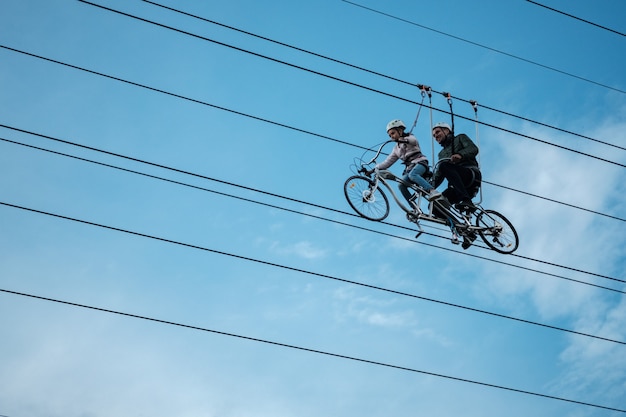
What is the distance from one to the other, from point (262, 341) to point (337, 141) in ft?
11.3

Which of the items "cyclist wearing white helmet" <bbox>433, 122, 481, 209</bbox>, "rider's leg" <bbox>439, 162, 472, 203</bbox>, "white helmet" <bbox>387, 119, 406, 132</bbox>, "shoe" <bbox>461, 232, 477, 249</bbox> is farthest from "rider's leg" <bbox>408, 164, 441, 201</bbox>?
"shoe" <bbox>461, 232, 477, 249</bbox>

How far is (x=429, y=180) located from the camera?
15031mm

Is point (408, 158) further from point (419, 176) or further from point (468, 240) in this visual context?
point (468, 240)

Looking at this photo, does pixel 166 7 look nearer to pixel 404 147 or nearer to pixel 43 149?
pixel 43 149

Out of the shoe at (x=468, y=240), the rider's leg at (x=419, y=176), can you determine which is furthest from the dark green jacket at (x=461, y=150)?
the shoe at (x=468, y=240)

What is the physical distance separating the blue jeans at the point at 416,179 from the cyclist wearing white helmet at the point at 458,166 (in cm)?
27

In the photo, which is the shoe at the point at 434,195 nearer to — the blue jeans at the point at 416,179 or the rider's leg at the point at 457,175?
the blue jeans at the point at 416,179

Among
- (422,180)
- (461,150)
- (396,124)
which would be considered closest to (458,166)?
(461,150)

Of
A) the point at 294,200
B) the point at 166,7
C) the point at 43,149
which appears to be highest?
the point at 166,7

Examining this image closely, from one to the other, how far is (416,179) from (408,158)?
47 centimetres

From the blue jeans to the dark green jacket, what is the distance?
0.28 m

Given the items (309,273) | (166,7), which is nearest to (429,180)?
(309,273)

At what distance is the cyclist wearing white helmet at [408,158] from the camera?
48.4 ft

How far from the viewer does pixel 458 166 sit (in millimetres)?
14859
